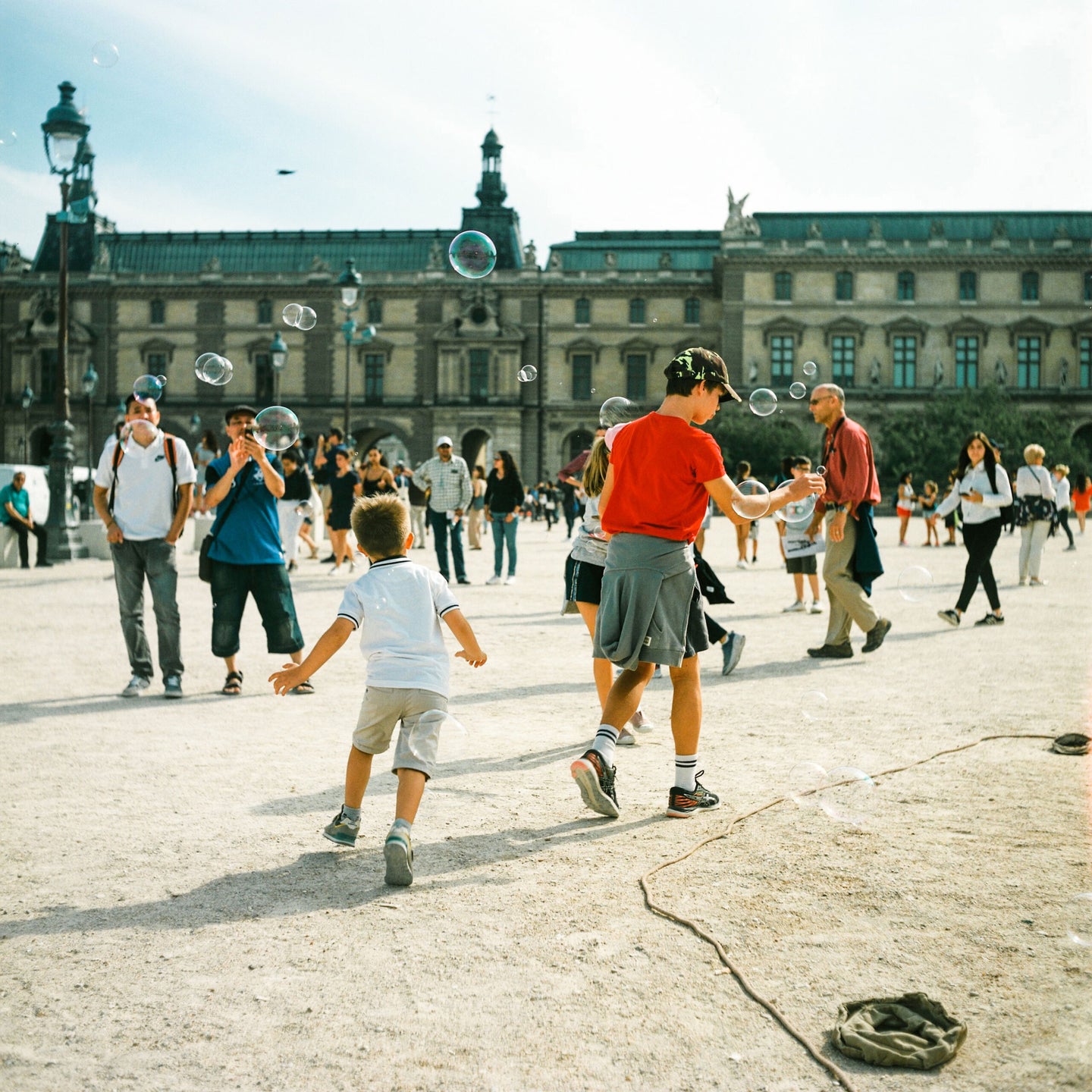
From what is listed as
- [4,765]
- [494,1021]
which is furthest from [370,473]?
[494,1021]

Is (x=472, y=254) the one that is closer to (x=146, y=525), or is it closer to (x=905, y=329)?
(x=146, y=525)

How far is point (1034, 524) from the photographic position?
587 inches

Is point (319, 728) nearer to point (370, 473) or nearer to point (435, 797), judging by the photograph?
point (435, 797)

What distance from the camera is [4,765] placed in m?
5.39

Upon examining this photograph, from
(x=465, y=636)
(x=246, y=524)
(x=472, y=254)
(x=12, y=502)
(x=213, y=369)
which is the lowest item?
(x=465, y=636)

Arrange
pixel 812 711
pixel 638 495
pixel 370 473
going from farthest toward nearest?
1. pixel 370 473
2. pixel 812 711
3. pixel 638 495

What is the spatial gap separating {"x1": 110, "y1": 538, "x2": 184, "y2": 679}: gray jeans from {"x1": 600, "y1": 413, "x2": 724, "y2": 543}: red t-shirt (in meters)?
3.68

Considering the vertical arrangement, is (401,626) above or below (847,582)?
above

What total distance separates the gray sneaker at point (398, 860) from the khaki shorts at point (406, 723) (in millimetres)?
273

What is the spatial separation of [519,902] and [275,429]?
14.3 ft

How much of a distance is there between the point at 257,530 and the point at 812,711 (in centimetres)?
329

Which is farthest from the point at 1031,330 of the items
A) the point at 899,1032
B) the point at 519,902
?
the point at 899,1032

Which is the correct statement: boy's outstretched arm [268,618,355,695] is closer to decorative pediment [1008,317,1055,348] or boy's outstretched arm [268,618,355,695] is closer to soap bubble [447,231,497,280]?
soap bubble [447,231,497,280]

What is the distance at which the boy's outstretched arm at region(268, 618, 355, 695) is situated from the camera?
3.96 m
